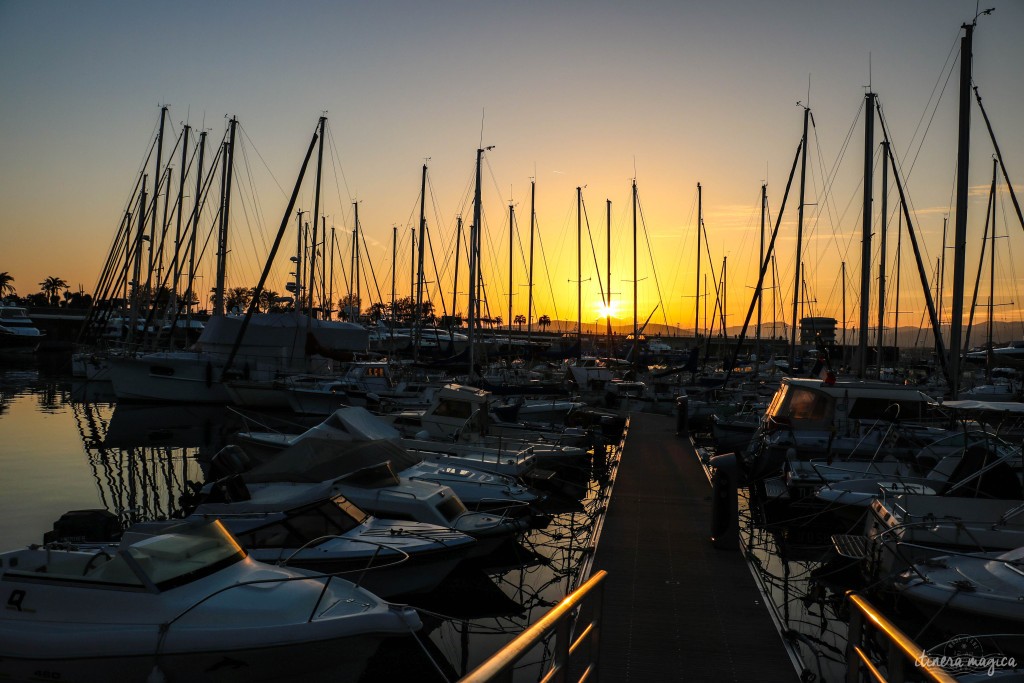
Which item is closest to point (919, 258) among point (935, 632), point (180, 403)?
point (935, 632)

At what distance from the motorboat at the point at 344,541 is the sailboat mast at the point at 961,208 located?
1415 centimetres

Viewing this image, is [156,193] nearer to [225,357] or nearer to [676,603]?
[225,357]

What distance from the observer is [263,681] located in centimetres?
818

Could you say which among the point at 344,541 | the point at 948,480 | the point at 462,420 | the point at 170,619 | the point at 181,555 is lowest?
the point at 344,541

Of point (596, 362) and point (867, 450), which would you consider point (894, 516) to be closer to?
point (867, 450)

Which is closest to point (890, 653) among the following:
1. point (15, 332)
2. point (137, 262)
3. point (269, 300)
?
point (137, 262)

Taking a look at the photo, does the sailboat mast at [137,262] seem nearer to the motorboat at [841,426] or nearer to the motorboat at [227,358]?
the motorboat at [227,358]

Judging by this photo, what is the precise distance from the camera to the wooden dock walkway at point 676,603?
27.9 feet

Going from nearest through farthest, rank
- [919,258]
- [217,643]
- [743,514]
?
[217,643] → [743,514] → [919,258]

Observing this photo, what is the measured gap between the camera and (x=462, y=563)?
14461 mm

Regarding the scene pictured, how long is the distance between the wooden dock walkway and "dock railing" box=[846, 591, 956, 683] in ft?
7.89

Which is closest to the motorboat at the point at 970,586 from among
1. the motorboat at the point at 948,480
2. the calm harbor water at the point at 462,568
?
the calm harbor water at the point at 462,568

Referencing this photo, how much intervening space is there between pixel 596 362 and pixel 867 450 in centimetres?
3792

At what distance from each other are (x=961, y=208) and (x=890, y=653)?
63.0 feet
